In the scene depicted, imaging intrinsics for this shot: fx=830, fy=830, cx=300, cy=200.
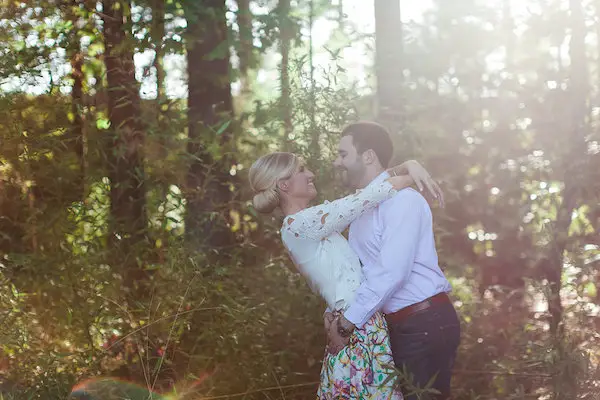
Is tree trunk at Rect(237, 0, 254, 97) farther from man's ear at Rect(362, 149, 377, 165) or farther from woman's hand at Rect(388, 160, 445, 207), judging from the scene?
woman's hand at Rect(388, 160, 445, 207)

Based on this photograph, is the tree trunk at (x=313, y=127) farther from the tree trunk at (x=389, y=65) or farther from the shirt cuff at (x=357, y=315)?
the shirt cuff at (x=357, y=315)

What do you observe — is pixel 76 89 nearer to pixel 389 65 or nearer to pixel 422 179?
pixel 389 65

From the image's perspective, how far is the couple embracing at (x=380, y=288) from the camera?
3021 mm

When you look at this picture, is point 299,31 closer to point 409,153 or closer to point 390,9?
point 390,9

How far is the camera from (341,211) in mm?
3082

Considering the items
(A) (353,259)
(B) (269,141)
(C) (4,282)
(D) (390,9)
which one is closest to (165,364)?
(C) (4,282)

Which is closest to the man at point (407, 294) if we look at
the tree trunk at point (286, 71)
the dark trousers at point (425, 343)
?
the dark trousers at point (425, 343)

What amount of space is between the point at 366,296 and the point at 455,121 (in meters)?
2.00

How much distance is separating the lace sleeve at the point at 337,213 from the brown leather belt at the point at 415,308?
39 cm

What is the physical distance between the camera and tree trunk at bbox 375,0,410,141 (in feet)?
15.7

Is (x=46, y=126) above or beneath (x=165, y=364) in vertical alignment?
above

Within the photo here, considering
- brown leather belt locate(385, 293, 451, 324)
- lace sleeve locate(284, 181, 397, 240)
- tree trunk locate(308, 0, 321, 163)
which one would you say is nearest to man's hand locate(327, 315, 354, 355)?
brown leather belt locate(385, 293, 451, 324)

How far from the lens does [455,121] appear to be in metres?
4.72

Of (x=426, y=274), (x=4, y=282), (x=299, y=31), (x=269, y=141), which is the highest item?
(x=299, y=31)
